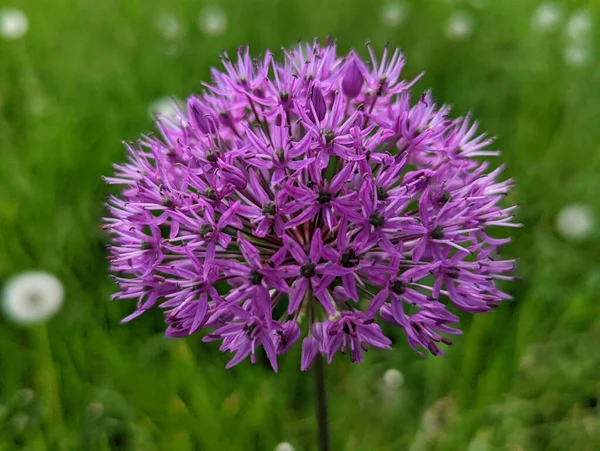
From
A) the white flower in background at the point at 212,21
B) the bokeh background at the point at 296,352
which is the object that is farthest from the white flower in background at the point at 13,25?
the white flower in background at the point at 212,21

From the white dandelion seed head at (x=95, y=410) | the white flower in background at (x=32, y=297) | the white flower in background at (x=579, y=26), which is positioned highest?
the white flower in background at (x=579, y=26)

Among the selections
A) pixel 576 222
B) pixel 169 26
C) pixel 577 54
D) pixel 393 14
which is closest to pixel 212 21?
pixel 169 26

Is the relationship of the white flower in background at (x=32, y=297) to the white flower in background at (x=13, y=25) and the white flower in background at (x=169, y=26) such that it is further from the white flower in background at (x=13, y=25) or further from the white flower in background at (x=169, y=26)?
the white flower in background at (x=169, y=26)

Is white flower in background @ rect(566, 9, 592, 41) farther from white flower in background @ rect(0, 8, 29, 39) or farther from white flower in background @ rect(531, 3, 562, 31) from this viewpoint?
white flower in background @ rect(0, 8, 29, 39)

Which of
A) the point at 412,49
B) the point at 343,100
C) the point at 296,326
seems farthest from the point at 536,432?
the point at 412,49

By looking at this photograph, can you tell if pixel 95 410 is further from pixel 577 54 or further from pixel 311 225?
pixel 577 54
